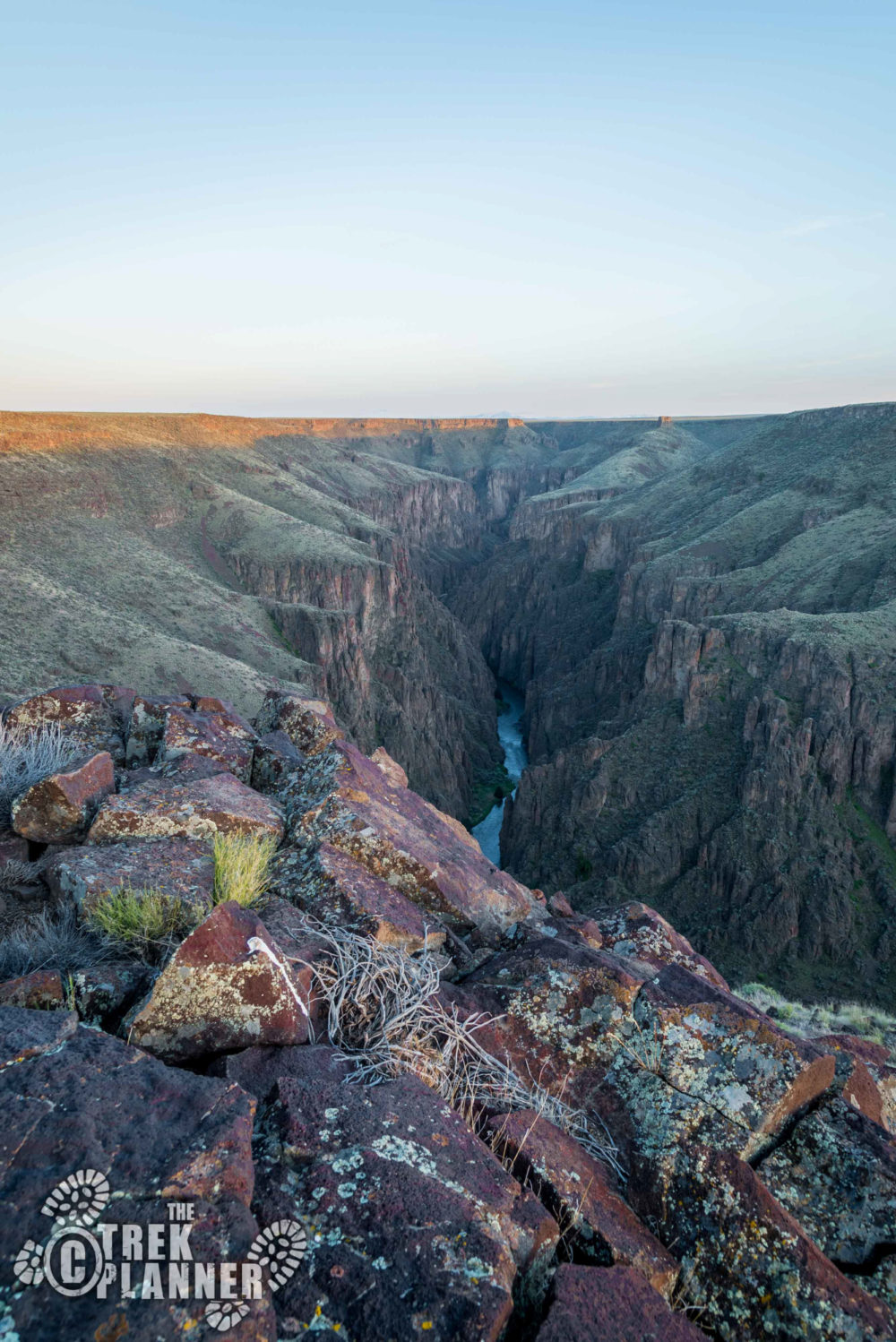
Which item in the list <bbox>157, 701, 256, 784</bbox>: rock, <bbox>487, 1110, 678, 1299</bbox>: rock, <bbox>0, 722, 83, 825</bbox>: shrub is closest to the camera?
<bbox>487, 1110, 678, 1299</bbox>: rock

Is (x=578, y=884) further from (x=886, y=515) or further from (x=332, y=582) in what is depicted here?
(x=886, y=515)

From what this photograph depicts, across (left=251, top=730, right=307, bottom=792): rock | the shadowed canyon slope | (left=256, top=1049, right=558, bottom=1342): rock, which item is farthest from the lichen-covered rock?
the shadowed canyon slope

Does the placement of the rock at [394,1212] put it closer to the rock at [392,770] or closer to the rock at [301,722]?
the rock at [301,722]

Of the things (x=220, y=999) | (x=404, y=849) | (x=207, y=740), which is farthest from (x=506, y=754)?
(x=220, y=999)

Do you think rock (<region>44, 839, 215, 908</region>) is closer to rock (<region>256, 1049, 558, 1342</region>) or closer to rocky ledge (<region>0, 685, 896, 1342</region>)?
rocky ledge (<region>0, 685, 896, 1342</region>)

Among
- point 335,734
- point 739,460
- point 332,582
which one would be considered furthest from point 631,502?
point 335,734

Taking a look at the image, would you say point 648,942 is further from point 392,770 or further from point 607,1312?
point 392,770

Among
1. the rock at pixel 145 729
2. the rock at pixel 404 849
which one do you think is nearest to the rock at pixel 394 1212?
the rock at pixel 404 849
